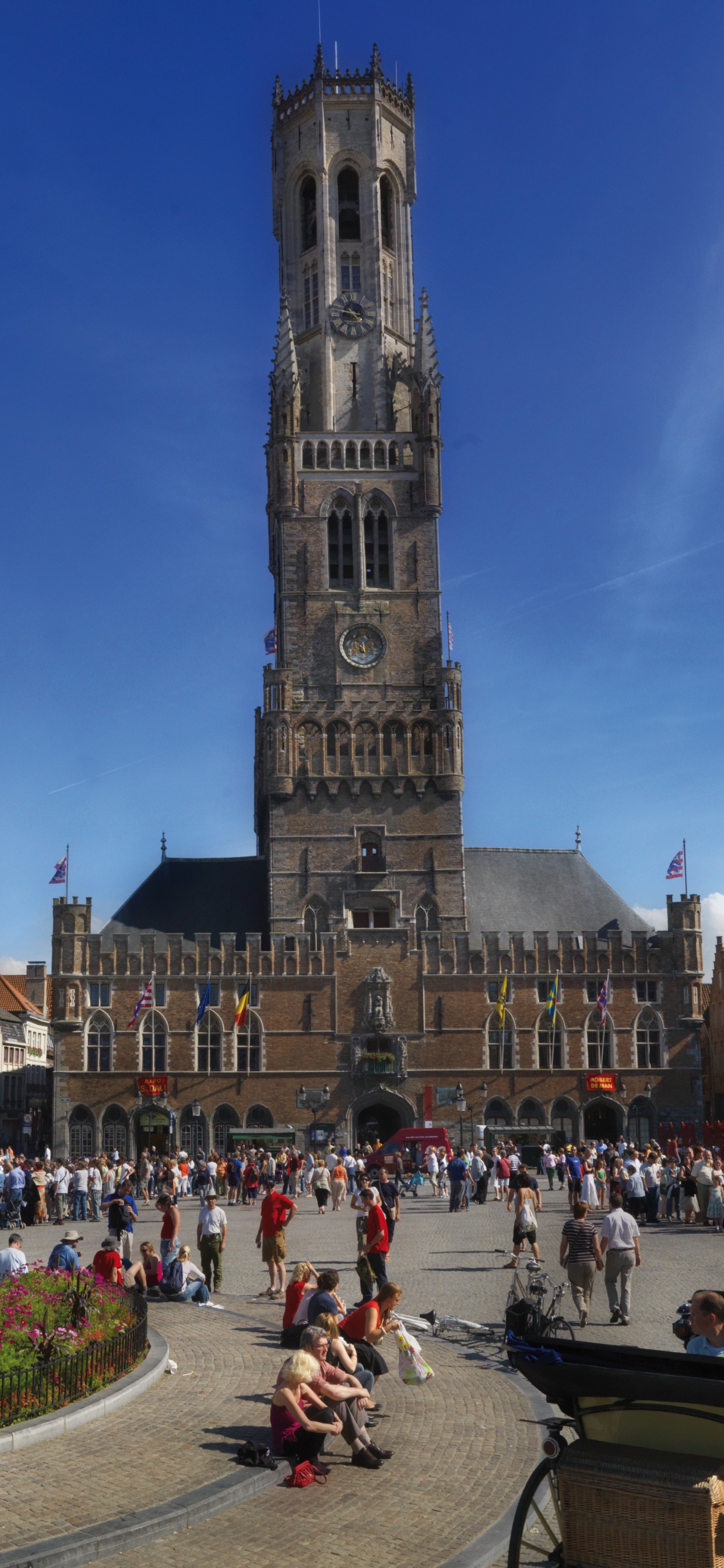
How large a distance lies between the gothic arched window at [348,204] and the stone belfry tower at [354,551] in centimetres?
9

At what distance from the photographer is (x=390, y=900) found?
57219mm

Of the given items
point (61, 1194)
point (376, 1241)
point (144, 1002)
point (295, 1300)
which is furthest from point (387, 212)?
point (295, 1300)

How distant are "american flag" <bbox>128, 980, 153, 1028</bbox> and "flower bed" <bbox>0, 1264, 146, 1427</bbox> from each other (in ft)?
123

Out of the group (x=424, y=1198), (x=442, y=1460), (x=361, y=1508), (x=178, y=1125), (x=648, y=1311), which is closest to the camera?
(x=361, y=1508)

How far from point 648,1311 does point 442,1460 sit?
25.4 ft

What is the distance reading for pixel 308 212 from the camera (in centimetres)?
6712

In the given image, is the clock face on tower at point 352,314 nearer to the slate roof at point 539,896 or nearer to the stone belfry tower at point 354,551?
the stone belfry tower at point 354,551

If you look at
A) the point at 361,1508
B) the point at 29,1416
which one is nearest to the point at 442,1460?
the point at 361,1508

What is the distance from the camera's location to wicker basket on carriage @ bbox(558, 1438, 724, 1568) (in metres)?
6.09

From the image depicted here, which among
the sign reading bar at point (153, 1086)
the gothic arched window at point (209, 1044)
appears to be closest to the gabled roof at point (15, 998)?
the sign reading bar at point (153, 1086)

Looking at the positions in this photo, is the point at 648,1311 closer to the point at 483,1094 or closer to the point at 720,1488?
the point at 720,1488

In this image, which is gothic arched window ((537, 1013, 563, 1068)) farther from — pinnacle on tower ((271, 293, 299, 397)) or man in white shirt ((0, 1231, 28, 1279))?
man in white shirt ((0, 1231, 28, 1279))

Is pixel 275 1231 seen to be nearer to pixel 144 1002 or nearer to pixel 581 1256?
pixel 581 1256

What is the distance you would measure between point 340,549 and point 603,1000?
76.8 feet
